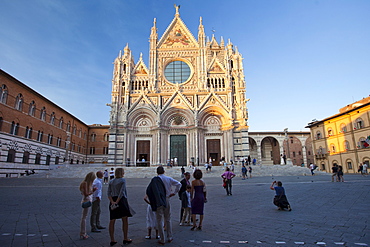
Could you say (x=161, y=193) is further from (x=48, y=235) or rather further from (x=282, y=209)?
(x=282, y=209)

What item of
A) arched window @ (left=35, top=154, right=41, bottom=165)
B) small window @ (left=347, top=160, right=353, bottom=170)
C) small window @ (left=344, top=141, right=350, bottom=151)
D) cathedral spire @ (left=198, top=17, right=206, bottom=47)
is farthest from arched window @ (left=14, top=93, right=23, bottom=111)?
small window @ (left=347, top=160, right=353, bottom=170)

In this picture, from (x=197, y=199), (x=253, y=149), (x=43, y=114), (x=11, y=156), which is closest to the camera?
(x=197, y=199)

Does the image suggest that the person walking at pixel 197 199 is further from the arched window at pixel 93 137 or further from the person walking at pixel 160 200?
the arched window at pixel 93 137

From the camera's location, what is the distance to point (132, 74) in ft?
123

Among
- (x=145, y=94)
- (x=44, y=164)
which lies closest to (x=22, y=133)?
(x=44, y=164)

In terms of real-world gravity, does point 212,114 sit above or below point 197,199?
above

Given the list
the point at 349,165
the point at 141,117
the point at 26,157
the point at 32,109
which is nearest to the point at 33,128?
the point at 32,109

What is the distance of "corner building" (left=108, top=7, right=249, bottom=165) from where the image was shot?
111 feet

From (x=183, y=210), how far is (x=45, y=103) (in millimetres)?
33309

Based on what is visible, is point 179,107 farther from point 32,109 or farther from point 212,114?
point 32,109

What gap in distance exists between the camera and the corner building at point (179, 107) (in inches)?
1336

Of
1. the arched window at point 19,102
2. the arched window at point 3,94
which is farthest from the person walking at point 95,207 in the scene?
the arched window at point 19,102

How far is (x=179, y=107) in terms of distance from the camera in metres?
35.0

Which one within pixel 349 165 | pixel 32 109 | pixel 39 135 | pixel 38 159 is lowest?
pixel 349 165
